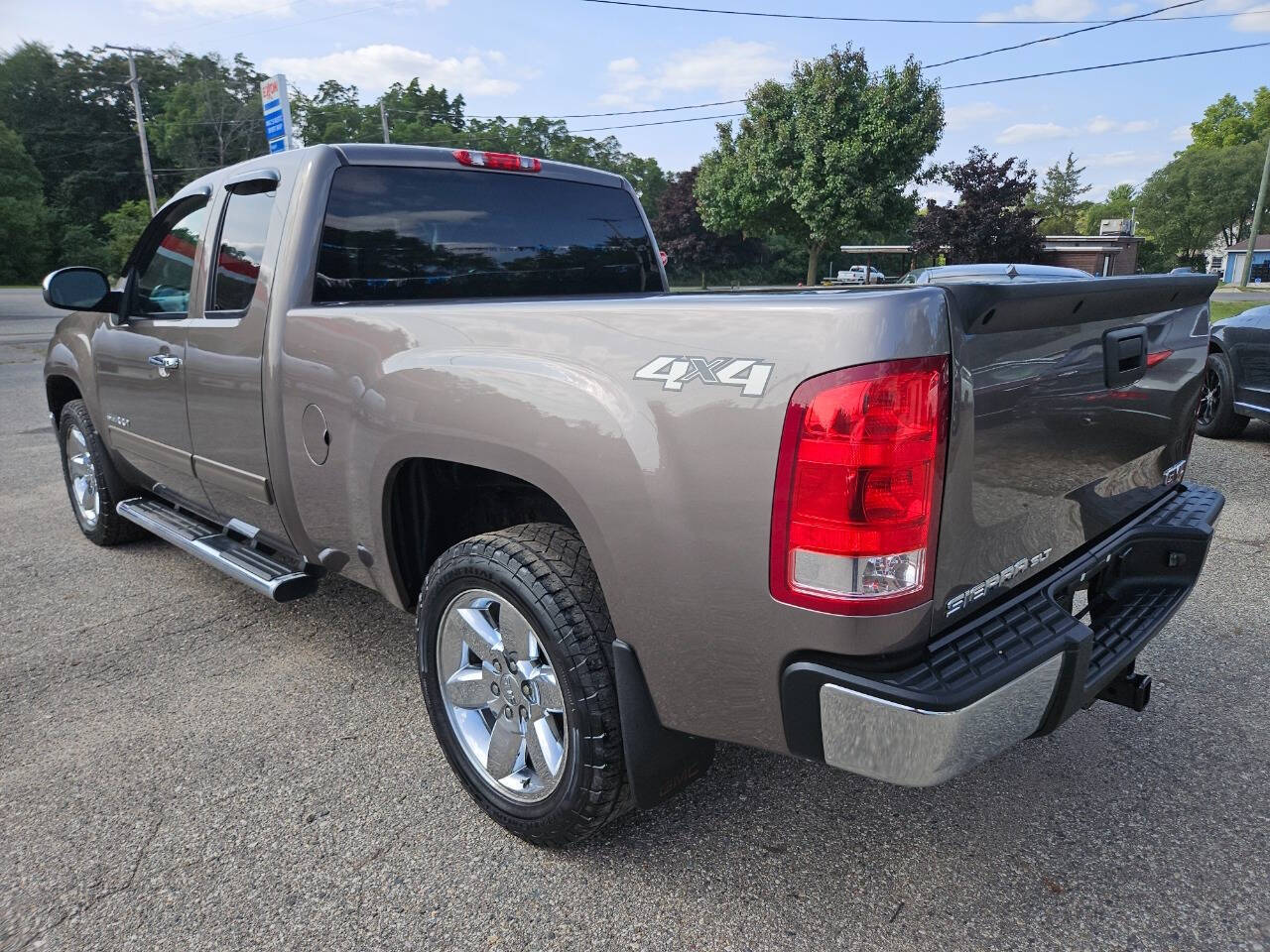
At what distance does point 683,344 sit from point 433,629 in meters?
1.21

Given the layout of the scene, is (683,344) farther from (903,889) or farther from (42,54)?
(42,54)

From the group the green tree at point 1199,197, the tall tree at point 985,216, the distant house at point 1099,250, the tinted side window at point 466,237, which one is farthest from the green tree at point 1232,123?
the tinted side window at point 466,237

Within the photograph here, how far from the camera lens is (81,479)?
16.0ft

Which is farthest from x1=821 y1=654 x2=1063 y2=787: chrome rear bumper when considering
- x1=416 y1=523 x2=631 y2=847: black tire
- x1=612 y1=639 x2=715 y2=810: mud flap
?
x1=416 y1=523 x2=631 y2=847: black tire

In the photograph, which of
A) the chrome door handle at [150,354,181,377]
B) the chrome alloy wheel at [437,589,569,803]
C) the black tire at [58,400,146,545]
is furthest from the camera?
the black tire at [58,400,146,545]

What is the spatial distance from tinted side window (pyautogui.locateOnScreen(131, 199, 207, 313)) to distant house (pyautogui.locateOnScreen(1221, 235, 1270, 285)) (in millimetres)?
71457

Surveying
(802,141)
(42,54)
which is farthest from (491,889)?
(42,54)

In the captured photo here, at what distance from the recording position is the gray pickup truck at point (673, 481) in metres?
1.58

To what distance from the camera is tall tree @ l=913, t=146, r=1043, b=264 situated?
3064 centimetres

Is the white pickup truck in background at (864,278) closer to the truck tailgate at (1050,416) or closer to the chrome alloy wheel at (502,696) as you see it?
the truck tailgate at (1050,416)

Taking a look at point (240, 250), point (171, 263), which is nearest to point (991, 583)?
point (240, 250)

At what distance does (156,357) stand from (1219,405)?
8.04 m

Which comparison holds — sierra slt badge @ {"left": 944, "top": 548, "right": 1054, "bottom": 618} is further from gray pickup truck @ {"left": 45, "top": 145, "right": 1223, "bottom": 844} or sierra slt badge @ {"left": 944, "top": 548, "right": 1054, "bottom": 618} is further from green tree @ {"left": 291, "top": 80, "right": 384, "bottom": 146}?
green tree @ {"left": 291, "top": 80, "right": 384, "bottom": 146}

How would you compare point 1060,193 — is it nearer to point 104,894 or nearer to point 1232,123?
point 1232,123
